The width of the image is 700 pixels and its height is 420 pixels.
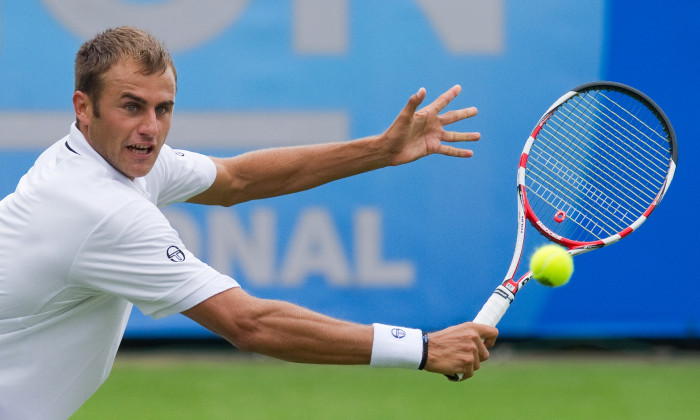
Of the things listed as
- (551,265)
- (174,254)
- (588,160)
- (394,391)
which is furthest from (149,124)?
(394,391)

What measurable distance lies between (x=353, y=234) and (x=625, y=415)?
2.19 m


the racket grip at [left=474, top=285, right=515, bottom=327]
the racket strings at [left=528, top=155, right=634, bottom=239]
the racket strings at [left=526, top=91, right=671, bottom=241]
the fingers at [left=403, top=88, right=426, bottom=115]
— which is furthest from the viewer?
the racket strings at [left=526, top=91, right=671, bottom=241]

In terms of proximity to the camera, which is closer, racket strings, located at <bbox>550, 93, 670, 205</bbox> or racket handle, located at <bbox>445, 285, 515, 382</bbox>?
→ racket handle, located at <bbox>445, 285, 515, 382</bbox>

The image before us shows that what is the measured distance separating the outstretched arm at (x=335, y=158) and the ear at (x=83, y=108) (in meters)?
0.85

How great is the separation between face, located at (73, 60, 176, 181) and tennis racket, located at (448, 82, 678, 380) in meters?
1.26

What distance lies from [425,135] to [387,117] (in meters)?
3.11

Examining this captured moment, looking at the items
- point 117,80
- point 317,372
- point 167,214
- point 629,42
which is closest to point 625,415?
point 317,372

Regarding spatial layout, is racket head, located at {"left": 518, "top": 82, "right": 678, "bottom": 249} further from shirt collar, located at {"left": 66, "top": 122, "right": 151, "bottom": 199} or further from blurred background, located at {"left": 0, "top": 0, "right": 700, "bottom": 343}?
shirt collar, located at {"left": 66, "top": 122, "right": 151, "bottom": 199}

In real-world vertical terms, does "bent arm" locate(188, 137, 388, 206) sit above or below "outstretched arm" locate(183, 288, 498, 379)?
Answer: above

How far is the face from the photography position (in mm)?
3357

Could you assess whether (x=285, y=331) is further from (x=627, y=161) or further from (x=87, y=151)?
(x=627, y=161)

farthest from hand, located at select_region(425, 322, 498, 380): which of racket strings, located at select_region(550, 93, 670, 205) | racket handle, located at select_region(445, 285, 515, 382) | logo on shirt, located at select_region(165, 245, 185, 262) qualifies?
racket strings, located at select_region(550, 93, 670, 205)

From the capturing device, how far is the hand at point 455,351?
3.35m

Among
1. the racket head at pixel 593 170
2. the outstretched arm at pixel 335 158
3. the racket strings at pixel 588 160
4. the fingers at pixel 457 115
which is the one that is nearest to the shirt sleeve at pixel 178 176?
the outstretched arm at pixel 335 158
